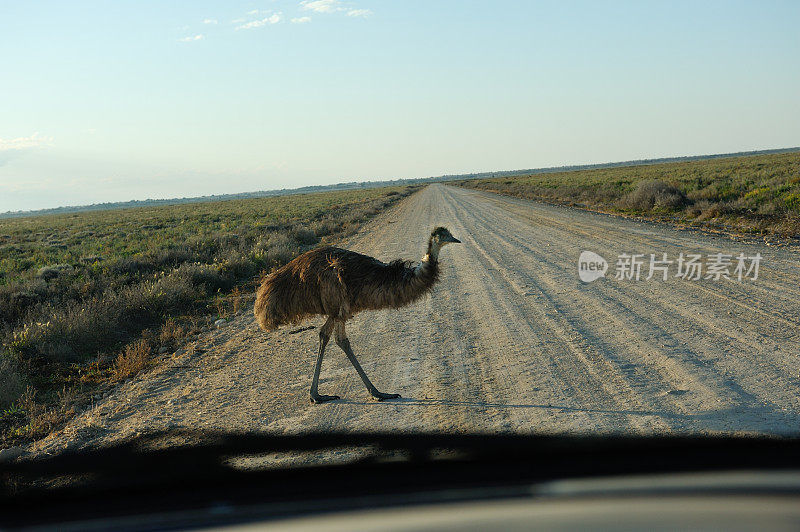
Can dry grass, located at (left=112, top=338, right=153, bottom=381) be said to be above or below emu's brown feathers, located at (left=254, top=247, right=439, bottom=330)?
below

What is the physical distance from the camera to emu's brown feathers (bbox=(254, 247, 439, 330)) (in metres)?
5.99

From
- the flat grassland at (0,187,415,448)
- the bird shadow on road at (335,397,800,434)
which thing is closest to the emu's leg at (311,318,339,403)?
the bird shadow on road at (335,397,800,434)

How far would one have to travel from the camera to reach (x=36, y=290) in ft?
41.6

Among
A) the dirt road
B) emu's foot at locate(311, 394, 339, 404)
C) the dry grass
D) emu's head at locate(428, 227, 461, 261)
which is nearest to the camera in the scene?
the dirt road

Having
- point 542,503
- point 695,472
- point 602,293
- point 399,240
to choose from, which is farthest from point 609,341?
point 399,240

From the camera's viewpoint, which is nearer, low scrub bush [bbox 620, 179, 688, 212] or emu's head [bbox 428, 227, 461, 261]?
emu's head [bbox 428, 227, 461, 261]

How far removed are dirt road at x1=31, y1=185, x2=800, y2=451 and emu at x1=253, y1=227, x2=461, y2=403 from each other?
778 millimetres

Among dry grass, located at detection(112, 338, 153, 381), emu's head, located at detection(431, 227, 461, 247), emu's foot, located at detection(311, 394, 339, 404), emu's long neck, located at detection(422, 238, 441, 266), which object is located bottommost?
dry grass, located at detection(112, 338, 153, 381)

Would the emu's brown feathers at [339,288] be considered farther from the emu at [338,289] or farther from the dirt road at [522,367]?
the dirt road at [522,367]

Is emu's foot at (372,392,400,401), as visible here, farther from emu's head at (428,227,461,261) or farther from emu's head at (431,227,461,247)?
emu's head at (431,227,461,247)

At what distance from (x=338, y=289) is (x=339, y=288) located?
0.02 metres

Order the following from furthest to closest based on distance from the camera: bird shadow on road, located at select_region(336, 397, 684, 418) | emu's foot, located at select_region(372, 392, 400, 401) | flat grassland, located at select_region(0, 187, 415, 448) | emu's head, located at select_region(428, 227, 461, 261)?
flat grassland, located at select_region(0, 187, 415, 448) < emu's head, located at select_region(428, 227, 461, 261) < emu's foot, located at select_region(372, 392, 400, 401) < bird shadow on road, located at select_region(336, 397, 684, 418)

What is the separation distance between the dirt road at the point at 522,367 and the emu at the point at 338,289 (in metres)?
0.78

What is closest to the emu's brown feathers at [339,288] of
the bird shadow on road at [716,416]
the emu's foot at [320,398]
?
the emu's foot at [320,398]
